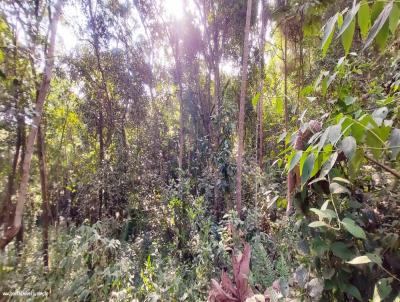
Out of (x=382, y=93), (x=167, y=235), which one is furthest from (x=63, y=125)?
(x=382, y=93)

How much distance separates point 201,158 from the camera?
7262 mm

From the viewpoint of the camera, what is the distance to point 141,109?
7.91 meters

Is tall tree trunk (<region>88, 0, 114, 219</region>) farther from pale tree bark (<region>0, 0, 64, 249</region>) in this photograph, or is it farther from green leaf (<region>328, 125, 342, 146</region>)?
green leaf (<region>328, 125, 342, 146</region>)

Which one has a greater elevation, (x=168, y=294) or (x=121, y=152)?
(x=121, y=152)

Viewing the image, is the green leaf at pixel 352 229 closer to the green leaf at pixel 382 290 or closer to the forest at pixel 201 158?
the forest at pixel 201 158

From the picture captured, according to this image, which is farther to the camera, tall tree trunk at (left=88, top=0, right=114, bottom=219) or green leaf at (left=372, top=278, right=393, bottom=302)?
tall tree trunk at (left=88, top=0, right=114, bottom=219)

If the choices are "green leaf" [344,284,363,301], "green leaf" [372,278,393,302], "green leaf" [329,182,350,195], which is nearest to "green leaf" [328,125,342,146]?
"green leaf" [329,182,350,195]

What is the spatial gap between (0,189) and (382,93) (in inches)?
176

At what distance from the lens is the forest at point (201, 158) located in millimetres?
770

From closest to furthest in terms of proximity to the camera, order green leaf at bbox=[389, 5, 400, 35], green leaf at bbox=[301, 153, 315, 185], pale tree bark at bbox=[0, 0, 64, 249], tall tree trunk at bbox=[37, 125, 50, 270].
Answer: green leaf at bbox=[389, 5, 400, 35] → green leaf at bbox=[301, 153, 315, 185] → pale tree bark at bbox=[0, 0, 64, 249] → tall tree trunk at bbox=[37, 125, 50, 270]

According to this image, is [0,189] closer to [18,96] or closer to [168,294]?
[18,96]

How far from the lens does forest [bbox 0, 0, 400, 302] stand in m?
0.77

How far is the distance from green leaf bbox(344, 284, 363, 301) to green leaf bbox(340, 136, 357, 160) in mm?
508

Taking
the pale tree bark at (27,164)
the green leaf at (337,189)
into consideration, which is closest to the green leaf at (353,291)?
the green leaf at (337,189)
